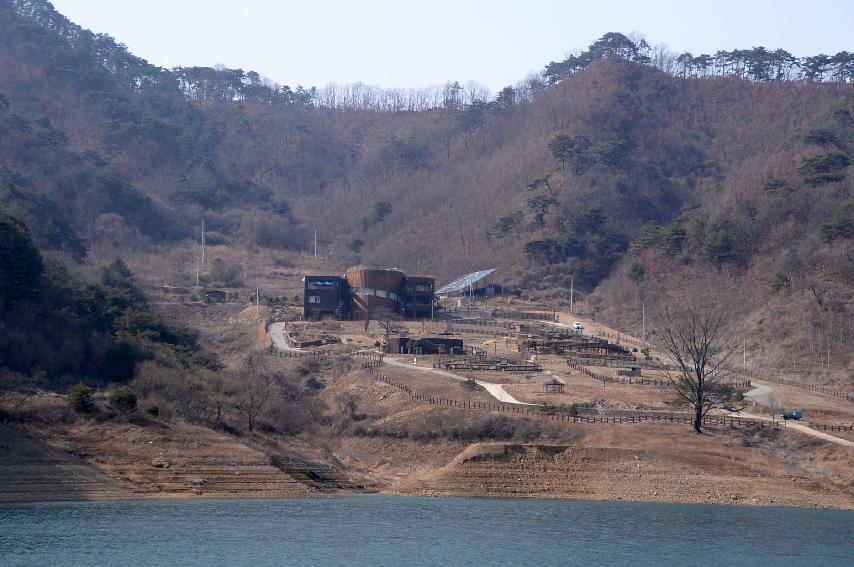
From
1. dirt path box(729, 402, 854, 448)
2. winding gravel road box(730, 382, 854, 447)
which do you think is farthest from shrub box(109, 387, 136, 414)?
winding gravel road box(730, 382, 854, 447)

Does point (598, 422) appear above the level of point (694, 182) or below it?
below

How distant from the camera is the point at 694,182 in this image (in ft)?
592

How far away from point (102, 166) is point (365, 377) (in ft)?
304

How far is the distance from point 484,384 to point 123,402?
105 feet

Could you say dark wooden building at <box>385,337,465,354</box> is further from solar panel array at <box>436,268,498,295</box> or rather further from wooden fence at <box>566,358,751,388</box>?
solar panel array at <box>436,268,498,295</box>

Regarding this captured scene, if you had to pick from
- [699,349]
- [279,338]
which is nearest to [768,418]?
[699,349]

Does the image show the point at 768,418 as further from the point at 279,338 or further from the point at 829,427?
the point at 279,338

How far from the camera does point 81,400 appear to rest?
6456 cm

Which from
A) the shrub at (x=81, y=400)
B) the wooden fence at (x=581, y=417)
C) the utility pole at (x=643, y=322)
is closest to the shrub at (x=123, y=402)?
the shrub at (x=81, y=400)

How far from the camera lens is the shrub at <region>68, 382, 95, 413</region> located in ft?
211

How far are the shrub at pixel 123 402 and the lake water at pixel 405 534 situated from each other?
9.54 m

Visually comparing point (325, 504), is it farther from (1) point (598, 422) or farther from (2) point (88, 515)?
(1) point (598, 422)

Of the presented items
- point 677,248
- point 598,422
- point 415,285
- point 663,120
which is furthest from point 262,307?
point 663,120

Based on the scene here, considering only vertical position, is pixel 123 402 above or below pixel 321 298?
below
